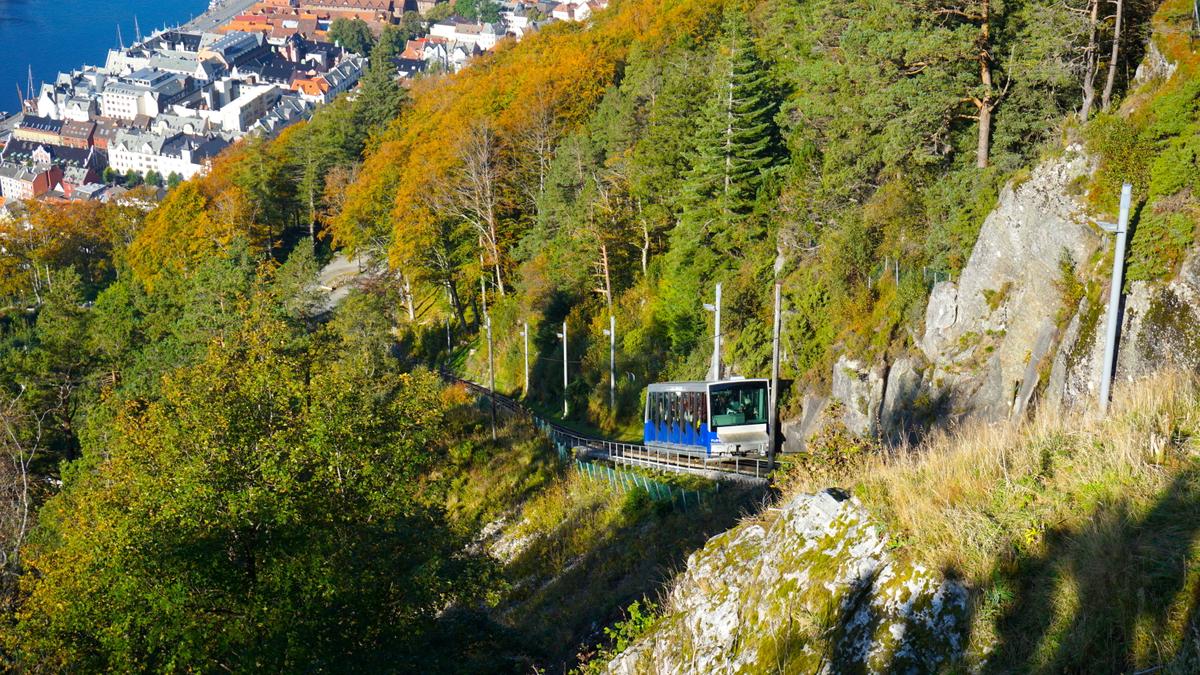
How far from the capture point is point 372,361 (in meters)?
30.9

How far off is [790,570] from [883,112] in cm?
1912

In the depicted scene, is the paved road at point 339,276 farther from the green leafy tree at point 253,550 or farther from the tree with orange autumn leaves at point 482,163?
the green leafy tree at point 253,550

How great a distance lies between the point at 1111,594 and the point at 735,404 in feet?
54.3

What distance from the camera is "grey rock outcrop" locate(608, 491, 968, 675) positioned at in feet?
20.9

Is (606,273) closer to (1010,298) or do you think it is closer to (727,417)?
(727,417)

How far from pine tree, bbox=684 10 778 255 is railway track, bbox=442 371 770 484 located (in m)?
7.65

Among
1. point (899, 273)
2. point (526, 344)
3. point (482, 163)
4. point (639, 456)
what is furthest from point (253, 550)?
point (482, 163)

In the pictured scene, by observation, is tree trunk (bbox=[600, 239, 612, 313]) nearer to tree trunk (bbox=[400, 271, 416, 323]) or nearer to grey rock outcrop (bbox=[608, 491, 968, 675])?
tree trunk (bbox=[400, 271, 416, 323])

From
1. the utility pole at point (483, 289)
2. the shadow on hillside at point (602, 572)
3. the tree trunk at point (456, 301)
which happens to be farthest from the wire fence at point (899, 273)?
the tree trunk at point (456, 301)

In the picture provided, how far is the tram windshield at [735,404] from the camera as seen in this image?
72.8ft

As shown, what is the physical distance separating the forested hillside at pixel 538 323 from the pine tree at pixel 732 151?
14 centimetres

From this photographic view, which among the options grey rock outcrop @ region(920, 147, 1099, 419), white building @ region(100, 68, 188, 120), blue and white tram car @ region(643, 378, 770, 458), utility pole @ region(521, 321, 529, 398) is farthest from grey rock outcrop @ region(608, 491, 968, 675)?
white building @ region(100, 68, 188, 120)

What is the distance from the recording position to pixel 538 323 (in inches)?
1574

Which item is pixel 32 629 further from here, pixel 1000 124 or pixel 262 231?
pixel 262 231
